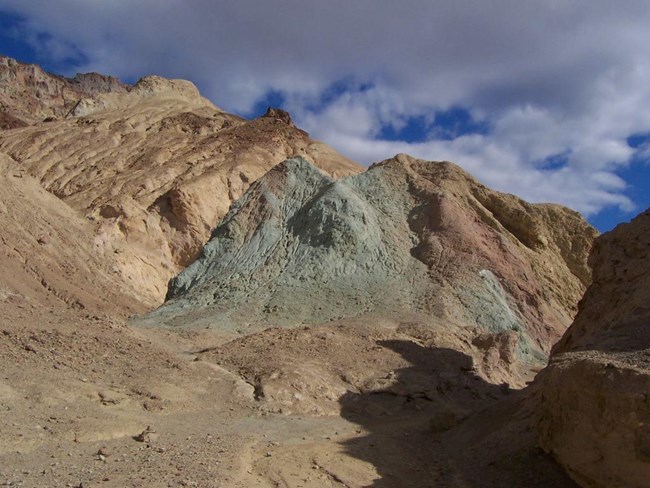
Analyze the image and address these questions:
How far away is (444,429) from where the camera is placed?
34.5 ft

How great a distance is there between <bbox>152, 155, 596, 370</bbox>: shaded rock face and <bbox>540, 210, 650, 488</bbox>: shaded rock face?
23.3 feet

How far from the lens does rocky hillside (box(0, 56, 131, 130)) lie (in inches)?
2936

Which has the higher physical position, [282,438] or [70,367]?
[70,367]

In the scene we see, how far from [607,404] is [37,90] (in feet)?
298

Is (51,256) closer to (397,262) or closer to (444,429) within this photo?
(397,262)

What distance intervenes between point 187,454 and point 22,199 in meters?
20.8

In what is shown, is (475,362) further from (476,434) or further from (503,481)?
(503,481)

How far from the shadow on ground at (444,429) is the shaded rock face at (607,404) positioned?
0.60 metres

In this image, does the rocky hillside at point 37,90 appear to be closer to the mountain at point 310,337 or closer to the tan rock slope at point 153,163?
the tan rock slope at point 153,163

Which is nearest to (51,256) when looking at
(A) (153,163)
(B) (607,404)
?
(A) (153,163)

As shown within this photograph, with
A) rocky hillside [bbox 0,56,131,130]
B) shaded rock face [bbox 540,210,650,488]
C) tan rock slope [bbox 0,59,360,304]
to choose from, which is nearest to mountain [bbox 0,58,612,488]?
shaded rock face [bbox 540,210,650,488]

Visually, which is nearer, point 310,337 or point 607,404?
point 607,404

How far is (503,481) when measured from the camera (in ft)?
24.5

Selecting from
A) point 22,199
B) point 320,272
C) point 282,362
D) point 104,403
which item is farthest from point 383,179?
point 104,403
